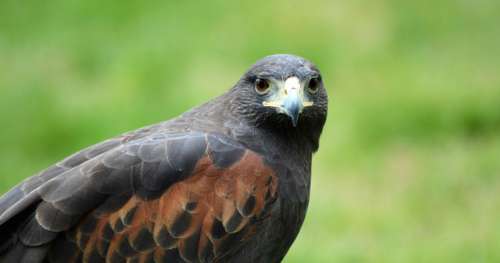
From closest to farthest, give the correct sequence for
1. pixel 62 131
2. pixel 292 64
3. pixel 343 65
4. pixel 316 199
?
pixel 292 64, pixel 316 199, pixel 62 131, pixel 343 65

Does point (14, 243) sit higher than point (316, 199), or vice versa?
point (14, 243)

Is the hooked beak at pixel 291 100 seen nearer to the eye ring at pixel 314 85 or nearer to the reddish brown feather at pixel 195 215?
the eye ring at pixel 314 85

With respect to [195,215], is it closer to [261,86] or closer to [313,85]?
[261,86]

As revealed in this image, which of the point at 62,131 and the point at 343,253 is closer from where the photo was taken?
the point at 343,253

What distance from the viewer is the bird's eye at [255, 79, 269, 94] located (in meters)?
5.68

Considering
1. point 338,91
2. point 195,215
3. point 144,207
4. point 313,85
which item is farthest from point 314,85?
point 338,91

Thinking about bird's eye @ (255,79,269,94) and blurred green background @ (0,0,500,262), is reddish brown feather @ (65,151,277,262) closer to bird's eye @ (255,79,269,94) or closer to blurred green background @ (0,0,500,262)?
bird's eye @ (255,79,269,94)

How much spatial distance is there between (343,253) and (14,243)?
335 centimetres

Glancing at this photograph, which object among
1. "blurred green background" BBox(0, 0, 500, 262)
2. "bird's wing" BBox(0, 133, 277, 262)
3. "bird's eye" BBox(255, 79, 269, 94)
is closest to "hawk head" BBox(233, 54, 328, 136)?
"bird's eye" BBox(255, 79, 269, 94)

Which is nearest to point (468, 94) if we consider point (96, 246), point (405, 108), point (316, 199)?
point (405, 108)

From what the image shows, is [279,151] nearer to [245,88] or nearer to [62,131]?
[245,88]

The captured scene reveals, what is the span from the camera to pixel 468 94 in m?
9.98

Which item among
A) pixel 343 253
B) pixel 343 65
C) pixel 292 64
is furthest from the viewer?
pixel 343 65

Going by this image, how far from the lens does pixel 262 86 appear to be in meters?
5.71
